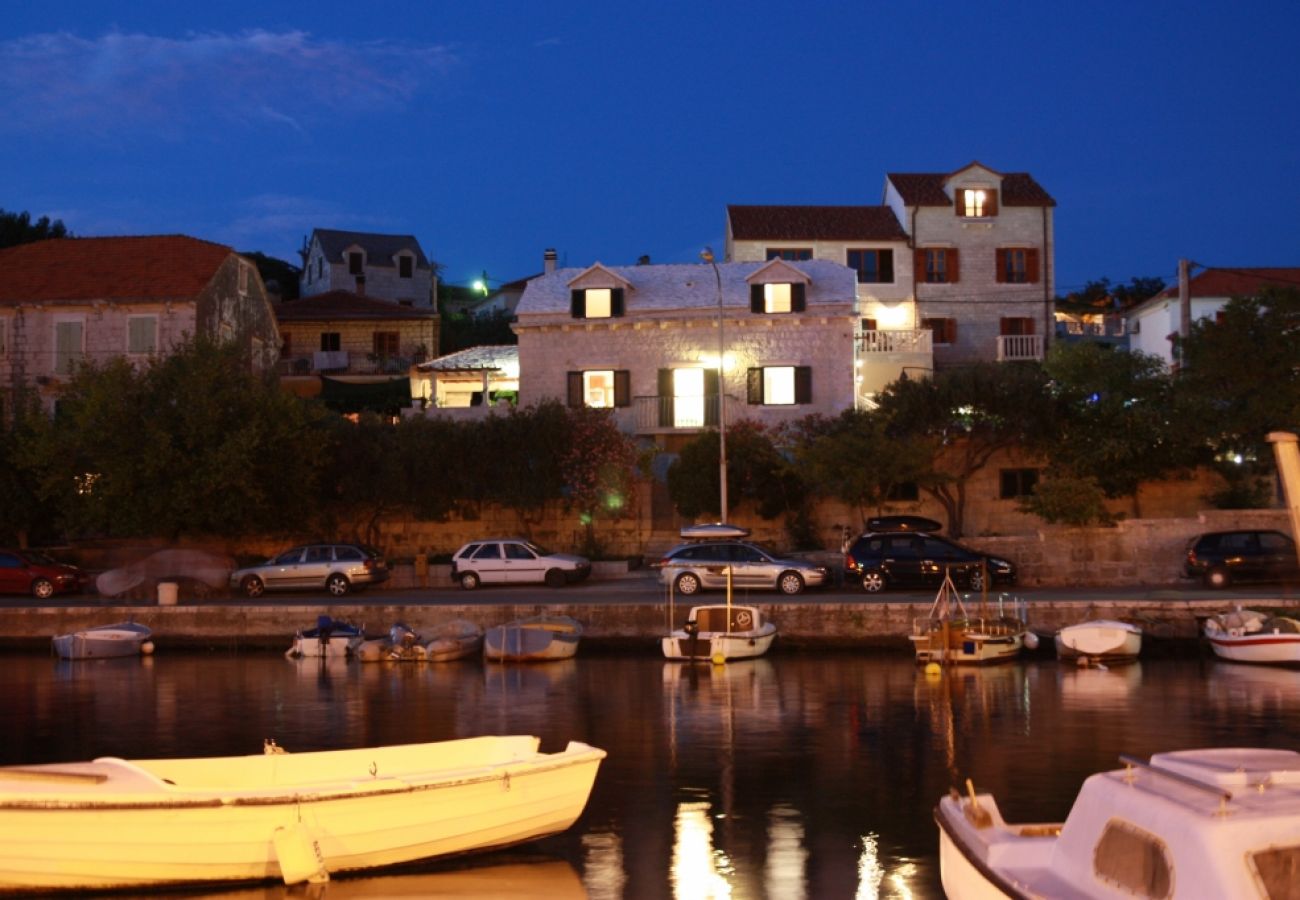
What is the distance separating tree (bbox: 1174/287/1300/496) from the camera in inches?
1507

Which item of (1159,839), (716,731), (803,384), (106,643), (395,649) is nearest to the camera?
(1159,839)

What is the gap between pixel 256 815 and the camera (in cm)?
1315

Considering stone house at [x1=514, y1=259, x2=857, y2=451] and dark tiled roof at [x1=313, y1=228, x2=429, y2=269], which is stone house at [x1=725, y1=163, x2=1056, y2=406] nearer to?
stone house at [x1=514, y1=259, x2=857, y2=451]

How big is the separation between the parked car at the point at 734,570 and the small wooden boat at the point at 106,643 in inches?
503

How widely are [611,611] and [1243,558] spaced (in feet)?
51.2

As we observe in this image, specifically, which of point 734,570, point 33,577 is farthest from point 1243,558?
point 33,577

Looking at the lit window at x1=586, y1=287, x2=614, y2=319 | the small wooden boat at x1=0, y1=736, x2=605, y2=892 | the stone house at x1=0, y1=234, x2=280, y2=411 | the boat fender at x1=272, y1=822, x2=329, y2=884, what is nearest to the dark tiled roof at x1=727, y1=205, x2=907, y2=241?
the lit window at x1=586, y1=287, x2=614, y2=319

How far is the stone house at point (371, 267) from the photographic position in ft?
266

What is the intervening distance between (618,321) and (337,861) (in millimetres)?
36854

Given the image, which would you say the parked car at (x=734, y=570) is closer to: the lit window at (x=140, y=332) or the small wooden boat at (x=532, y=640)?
the small wooden boat at (x=532, y=640)

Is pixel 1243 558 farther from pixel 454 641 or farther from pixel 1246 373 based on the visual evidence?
pixel 454 641

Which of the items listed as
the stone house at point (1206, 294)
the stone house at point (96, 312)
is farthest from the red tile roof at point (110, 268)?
the stone house at point (1206, 294)

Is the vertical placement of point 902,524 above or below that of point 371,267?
below

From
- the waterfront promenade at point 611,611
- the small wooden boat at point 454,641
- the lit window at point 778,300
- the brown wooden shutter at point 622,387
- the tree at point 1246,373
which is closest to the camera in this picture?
the waterfront promenade at point 611,611
